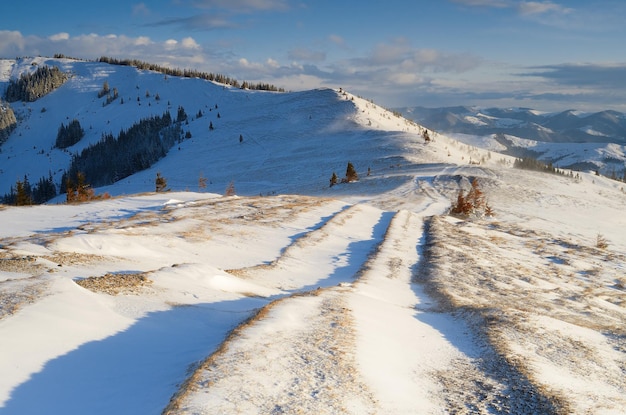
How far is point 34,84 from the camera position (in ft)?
520

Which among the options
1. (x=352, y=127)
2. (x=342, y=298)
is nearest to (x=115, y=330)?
(x=342, y=298)

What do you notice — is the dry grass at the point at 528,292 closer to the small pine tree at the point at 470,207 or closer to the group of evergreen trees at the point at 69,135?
the small pine tree at the point at 470,207

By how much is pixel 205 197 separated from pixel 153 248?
41.8ft

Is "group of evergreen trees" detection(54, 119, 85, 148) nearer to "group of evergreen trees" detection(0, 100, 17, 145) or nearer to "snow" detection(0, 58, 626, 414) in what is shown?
"group of evergreen trees" detection(0, 100, 17, 145)

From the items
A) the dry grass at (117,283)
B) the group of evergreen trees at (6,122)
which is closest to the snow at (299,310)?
the dry grass at (117,283)

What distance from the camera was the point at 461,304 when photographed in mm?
11492

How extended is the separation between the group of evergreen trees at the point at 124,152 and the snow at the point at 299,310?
6639 cm

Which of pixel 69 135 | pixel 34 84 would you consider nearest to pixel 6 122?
pixel 34 84

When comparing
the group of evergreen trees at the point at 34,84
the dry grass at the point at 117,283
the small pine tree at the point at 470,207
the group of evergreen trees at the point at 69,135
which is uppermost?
the group of evergreen trees at the point at 34,84

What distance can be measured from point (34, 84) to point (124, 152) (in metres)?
85.3

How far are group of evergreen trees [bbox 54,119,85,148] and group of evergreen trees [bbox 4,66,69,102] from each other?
4133 cm

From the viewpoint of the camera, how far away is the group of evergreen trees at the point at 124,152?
3440 inches

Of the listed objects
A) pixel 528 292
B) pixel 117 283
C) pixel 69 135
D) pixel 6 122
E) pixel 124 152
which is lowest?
pixel 528 292

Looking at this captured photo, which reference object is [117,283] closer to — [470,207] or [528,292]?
[528,292]
